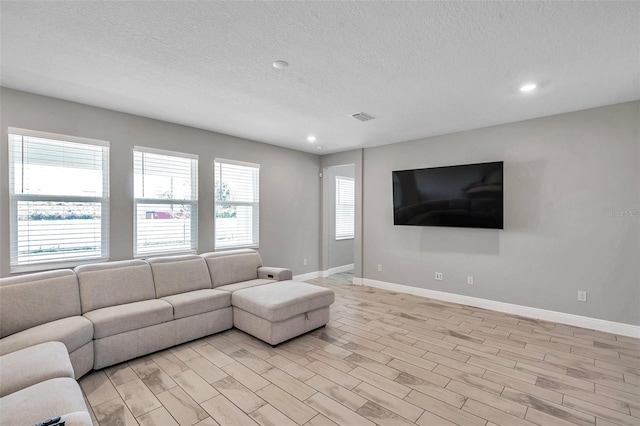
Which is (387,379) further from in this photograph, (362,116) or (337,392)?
(362,116)

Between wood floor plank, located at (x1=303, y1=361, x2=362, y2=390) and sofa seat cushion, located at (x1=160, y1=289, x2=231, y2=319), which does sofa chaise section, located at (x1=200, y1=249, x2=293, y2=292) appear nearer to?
sofa seat cushion, located at (x1=160, y1=289, x2=231, y2=319)

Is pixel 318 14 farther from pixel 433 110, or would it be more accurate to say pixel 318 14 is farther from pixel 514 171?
pixel 514 171

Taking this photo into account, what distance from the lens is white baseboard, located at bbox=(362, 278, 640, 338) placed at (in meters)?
3.37

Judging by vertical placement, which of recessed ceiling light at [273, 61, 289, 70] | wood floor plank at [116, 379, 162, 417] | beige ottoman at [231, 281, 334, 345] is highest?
recessed ceiling light at [273, 61, 289, 70]

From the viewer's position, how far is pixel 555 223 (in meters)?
3.73

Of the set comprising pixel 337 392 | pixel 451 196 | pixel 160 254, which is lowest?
pixel 337 392

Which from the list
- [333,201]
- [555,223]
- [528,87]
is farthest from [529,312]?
[333,201]

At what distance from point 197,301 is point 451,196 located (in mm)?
3757

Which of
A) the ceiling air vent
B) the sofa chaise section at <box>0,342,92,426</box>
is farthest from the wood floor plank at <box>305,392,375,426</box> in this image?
the ceiling air vent

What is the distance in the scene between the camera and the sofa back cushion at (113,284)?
2914 millimetres

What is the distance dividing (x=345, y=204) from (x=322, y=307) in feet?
12.8

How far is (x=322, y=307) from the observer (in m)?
3.54

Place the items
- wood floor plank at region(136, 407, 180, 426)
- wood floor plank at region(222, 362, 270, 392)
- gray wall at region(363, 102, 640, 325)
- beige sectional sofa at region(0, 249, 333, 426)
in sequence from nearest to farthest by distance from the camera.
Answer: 1. beige sectional sofa at region(0, 249, 333, 426)
2. wood floor plank at region(136, 407, 180, 426)
3. wood floor plank at region(222, 362, 270, 392)
4. gray wall at region(363, 102, 640, 325)

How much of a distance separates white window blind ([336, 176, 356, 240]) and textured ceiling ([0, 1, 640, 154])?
332 cm
